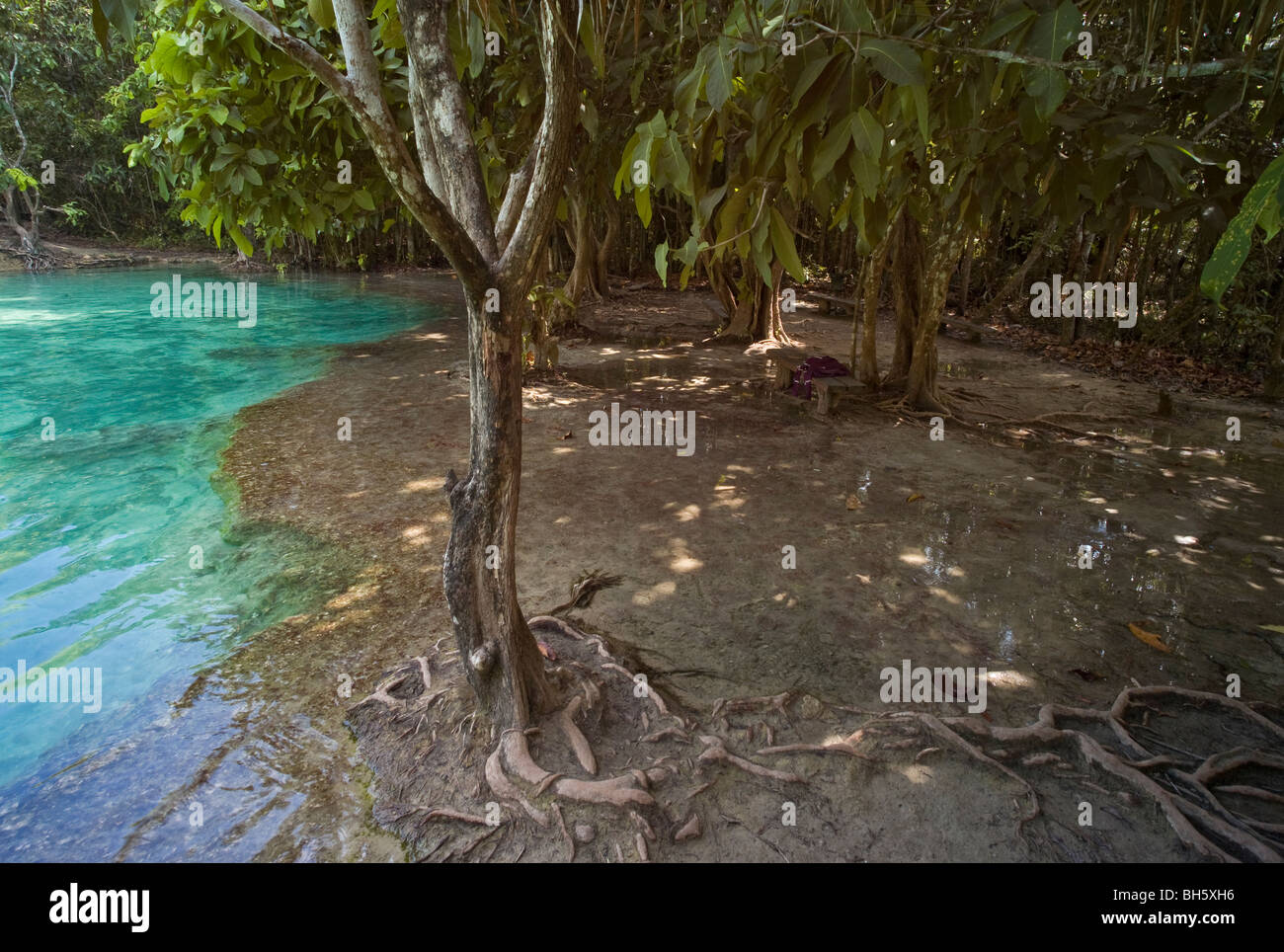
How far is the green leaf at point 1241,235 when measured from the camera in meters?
1.30

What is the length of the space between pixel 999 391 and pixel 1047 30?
8.04 m

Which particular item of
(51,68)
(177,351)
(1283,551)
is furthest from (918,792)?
(51,68)

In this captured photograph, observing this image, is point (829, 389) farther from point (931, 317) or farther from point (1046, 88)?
point (1046, 88)

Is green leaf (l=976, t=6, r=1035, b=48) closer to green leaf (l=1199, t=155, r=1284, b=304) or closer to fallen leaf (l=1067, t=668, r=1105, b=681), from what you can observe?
green leaf (l=1199, t=155, r=1284, b=304)

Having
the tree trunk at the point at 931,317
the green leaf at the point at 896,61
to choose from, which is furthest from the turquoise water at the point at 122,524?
the tree trunk at the point at 931,317

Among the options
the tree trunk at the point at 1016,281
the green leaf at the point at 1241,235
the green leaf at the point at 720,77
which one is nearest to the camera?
the green leaf at the point at 1241,235

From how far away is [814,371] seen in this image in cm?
870

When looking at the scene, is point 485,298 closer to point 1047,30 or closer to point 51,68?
point 1047,30

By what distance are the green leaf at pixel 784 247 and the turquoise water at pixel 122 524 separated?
139 inches

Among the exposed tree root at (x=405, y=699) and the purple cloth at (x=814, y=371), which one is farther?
the purple cloth at (x=814, y=371)

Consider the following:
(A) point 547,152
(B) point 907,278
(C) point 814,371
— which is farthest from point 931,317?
(A) point 547,152

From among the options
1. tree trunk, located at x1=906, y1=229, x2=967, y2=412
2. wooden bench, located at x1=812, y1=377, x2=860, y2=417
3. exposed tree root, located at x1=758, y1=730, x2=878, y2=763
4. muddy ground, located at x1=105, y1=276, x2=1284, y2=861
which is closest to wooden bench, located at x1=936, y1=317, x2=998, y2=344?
muddy ground, located at x1=105, y1=276, x2=1284, y2=861

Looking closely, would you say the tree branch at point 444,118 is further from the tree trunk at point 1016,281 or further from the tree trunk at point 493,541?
the tree trunk at point 1016,281

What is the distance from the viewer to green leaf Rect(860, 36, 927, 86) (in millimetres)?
2004
